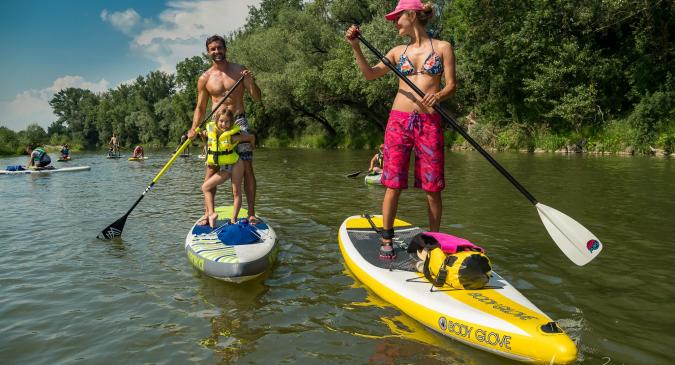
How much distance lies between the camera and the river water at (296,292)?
3766mm

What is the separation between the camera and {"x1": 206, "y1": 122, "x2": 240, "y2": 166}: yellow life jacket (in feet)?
21.6

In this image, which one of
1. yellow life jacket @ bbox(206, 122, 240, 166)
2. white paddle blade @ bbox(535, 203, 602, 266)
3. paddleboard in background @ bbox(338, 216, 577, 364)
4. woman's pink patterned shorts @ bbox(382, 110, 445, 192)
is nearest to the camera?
paddleboard in background @ bbox(338, 216, 577, 364)

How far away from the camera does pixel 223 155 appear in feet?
21.9

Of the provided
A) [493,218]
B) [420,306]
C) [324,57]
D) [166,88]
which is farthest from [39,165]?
[166,88]

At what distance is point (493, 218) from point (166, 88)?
314 ft

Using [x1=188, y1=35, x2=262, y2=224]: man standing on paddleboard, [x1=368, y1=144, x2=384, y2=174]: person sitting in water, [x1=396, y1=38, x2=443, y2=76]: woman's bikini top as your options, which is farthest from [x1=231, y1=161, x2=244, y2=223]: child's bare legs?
[x1=368, y1=144, x2=384, y2=174]: person sitting in water

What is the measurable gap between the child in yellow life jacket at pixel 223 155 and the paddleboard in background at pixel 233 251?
0.48 meters

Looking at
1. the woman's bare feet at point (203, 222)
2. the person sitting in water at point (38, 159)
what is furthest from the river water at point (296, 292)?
the person sitting in water at point (38, 159)

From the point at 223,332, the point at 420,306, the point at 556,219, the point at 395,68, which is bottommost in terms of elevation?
the point at 223,332

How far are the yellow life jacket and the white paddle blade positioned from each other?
162 inches

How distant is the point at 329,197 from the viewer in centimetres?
1169

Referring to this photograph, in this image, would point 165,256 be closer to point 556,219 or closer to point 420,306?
point 420,306

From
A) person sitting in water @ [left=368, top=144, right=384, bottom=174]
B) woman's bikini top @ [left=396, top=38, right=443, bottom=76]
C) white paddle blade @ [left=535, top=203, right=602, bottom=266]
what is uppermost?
woman's bikini top @ [left=396, top=38, right=443, bottom=76]

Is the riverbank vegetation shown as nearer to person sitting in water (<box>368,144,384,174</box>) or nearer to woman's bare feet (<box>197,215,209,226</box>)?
person sitting in water (<box>368,144,384,174</box>)
